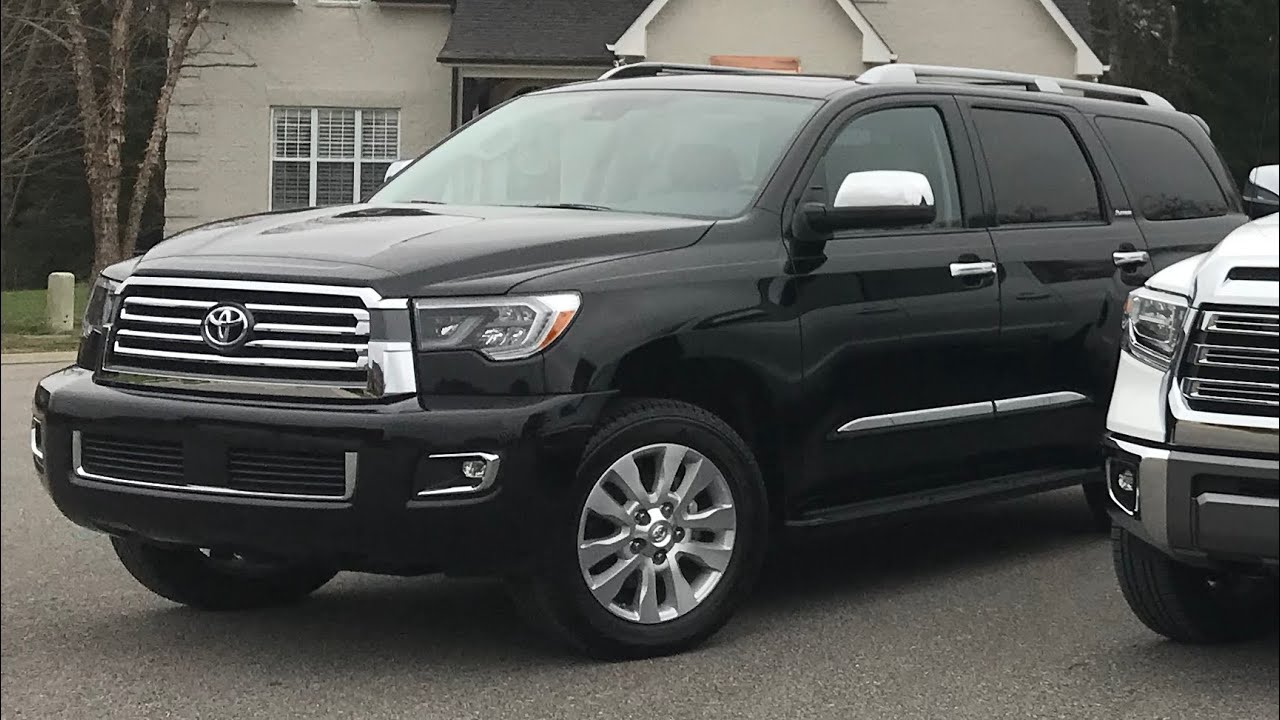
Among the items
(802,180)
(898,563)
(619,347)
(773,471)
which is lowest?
(898,563)

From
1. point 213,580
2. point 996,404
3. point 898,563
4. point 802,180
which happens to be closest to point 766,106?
point 802,180

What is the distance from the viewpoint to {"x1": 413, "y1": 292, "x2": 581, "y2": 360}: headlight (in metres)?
5.11

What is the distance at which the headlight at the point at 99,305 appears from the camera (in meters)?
5.44

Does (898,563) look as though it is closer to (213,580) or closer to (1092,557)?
(1092,557)

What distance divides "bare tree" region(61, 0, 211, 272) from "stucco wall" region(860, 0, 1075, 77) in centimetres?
2440

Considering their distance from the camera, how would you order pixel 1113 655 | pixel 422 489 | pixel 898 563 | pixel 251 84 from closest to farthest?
pixel 422 489
pixel 1113 655
pixel 898 563
pixel 251 84

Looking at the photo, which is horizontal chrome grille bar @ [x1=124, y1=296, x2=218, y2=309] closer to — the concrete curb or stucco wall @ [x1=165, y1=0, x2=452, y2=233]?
the concrete curb

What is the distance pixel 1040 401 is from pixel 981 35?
24681mm

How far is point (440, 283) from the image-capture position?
203 inches

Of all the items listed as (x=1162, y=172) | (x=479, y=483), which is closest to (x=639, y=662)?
(x=479, y=483)

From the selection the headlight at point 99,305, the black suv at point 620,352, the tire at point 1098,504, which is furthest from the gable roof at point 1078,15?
the headlight at point 99,305

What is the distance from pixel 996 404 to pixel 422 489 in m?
2.37

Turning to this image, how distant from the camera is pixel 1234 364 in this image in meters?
4.64

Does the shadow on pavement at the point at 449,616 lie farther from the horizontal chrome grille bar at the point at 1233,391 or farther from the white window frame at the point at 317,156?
the white window frame at the point at 317,156
